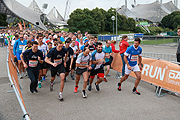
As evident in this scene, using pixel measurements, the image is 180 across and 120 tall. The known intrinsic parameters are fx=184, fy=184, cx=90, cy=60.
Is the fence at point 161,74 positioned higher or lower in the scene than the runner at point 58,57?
lower

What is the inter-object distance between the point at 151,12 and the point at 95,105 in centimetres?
11791

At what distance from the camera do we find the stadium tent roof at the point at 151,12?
109 meters

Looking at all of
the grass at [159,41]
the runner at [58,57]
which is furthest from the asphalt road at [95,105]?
the grass at [159,41]

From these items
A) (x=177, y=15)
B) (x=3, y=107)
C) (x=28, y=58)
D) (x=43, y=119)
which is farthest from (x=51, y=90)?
(x=177, y=15)

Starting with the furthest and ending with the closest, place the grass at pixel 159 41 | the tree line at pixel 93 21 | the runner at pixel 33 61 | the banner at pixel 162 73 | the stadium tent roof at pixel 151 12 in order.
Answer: the stadium tent roof at pixel 151 12
the tree line at pixel 93 21
the grass at pixel 159 41
the runner at pixel 33 61
the banner at pixel 162 73

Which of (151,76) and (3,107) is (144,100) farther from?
(3,107)

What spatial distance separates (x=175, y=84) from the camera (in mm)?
5750

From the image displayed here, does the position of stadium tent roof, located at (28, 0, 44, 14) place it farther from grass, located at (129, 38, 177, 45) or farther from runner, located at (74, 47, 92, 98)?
runner, located at (74, 47, 92, 98)

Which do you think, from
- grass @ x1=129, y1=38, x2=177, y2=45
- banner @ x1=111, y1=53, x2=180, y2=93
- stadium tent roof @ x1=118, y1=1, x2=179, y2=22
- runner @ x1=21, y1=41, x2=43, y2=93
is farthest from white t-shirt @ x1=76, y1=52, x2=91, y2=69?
stadium tent roof @ x1=118, y1=1, x2=179, y2=22

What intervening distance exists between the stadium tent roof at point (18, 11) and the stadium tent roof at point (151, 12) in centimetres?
5292

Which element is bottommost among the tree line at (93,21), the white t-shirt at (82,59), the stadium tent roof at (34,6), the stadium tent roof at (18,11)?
the white t-shirt at (82,59)

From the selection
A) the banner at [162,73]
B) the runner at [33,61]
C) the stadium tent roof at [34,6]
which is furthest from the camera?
the stadium tent roof at [34,6]

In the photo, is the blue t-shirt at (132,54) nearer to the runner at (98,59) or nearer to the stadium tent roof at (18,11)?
the runner at (98,59)

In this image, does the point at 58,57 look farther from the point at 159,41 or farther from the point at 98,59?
the point at 159,41
